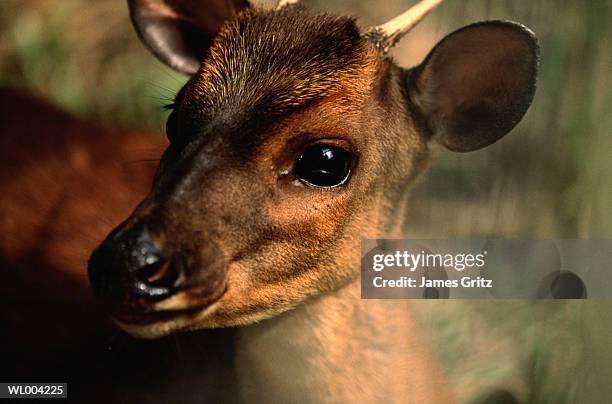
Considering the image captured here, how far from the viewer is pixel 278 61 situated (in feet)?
6.97

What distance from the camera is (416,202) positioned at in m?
2.94

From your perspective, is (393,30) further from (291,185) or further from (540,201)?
(540,201)

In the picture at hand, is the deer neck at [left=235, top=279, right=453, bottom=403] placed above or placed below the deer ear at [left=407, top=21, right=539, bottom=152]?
below

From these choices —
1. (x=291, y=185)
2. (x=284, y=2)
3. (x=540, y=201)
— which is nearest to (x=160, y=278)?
(x=291, y=185)

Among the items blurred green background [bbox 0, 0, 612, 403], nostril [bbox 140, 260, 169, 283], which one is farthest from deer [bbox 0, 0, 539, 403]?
blurred green background [bbox 0, 0, 612, 403]

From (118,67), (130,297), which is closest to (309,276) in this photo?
(130,297)

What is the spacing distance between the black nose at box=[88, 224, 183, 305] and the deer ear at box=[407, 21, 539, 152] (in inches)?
37.0

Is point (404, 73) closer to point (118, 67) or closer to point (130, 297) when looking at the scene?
point (130, 297)

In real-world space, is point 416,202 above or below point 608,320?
above

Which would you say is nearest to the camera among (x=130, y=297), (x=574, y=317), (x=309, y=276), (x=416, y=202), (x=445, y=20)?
(x=130, y=297)

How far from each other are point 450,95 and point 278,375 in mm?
894

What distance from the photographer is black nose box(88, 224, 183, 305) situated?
172 centimetres

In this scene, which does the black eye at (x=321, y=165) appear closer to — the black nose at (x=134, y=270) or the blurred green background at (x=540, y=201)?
the black nose at (x=134, y=270)

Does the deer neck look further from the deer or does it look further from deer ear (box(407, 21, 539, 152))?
deer ear (box(407, 21, 539, 152))
